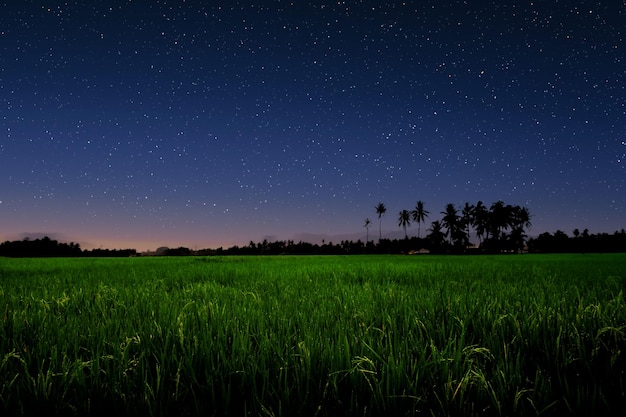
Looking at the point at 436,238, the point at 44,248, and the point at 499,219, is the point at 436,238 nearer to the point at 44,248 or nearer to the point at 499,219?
the point at 499,219

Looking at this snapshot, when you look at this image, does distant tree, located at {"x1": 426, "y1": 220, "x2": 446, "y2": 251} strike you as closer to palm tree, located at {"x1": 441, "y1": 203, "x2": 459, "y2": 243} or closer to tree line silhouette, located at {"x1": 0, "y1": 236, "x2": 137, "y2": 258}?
palm tree, located at {"x1": 441, "y1": 203, "x2": 459, "y2": 243}

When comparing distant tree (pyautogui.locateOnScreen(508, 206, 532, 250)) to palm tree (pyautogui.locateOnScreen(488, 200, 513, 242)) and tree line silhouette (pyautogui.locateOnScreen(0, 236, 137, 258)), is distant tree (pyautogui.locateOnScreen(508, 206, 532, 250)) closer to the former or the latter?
palm tree (pyautogui.locateOnScreen(488, 200, 513, 242))

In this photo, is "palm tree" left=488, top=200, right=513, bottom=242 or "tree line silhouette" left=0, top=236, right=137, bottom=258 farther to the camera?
"palm tree" left=488, top=200, right=513, bottom=242

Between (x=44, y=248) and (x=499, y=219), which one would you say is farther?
(x=499, y=219)

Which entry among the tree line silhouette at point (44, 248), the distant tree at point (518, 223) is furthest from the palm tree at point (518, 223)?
the tree line silhouette at point (44, 248)

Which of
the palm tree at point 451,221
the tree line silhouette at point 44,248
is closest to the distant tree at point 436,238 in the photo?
the palm tree at point 451,221

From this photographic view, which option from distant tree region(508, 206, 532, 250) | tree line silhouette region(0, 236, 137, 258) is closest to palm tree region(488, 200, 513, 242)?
distant tree region(508, 206, 532, 250)

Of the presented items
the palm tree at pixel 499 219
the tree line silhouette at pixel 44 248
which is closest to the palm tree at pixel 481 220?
the palm tree at pixel 499 219

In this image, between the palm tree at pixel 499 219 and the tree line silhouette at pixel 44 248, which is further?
the palm tree at pixel 499 219

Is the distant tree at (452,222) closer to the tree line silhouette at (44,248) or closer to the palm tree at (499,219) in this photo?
the palm tree at (499,219)

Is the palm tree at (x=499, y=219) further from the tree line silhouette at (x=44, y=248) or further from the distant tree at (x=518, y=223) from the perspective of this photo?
the tree line silhouette at (x=44, y=248)

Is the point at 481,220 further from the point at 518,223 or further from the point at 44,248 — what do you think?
the point at 44,248

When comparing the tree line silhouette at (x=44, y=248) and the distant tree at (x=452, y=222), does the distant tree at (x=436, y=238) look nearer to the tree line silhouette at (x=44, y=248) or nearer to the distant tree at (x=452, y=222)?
the distant tree at (x=452, y=222)

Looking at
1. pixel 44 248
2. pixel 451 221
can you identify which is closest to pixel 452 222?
pixel 451 221
